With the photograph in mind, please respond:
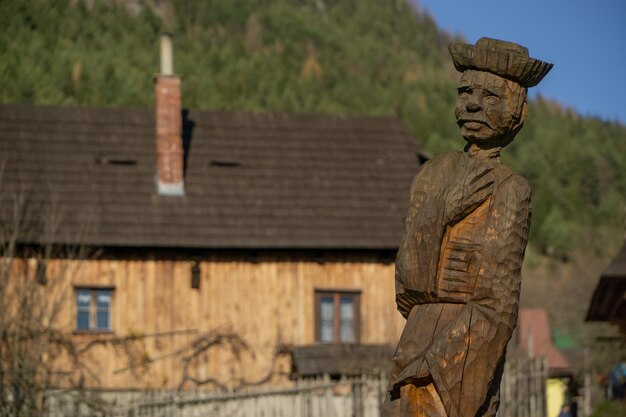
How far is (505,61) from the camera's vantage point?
339 inches

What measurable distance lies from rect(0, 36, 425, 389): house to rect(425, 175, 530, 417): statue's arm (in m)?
19.7

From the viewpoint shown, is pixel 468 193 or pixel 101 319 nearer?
pixel 468 193

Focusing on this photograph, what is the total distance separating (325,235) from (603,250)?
1934 inches

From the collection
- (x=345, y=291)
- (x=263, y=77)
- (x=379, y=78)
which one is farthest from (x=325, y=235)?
(x=379, y=78)

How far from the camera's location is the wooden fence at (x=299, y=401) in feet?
76.8

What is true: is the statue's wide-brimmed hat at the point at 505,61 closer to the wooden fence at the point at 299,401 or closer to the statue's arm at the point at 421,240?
the statue's arm at the point at 421,240

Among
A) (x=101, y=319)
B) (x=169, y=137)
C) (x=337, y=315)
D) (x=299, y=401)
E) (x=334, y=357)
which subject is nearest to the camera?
(x=299, y=401)

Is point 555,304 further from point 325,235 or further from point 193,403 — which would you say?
point 193,403

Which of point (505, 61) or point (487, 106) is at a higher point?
point (505, 61)

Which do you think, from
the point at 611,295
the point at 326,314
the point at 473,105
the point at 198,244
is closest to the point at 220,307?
the point at 198,244

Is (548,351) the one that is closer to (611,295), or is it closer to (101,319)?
(611,295)

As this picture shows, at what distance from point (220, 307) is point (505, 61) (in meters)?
22.1

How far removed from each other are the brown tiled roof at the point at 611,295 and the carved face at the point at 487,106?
67.3ft

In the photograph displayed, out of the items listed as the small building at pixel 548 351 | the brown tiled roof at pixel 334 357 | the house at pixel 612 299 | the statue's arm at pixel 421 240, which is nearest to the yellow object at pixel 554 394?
the small building at pixel 548 351
